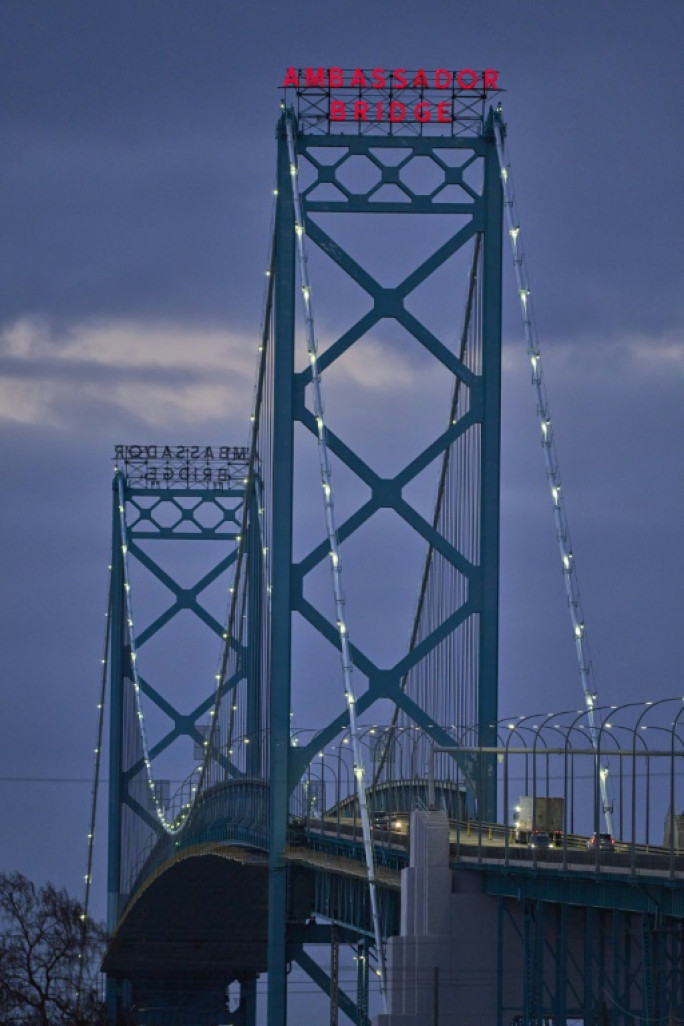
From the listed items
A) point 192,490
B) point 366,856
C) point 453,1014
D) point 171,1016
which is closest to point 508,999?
point 453,1014

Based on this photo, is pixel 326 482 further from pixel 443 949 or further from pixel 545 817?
pixel 443 949

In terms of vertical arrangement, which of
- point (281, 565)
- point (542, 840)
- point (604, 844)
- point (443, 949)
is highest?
point (281, 565)

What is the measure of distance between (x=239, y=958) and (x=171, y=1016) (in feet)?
32.2

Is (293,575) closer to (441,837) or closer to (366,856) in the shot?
(366,856)

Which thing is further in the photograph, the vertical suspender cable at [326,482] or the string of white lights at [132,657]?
the string of white lights at [132,657]

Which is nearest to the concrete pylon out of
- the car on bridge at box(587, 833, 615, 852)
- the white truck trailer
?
the car on bridge at box(587, 833, 615, 852)

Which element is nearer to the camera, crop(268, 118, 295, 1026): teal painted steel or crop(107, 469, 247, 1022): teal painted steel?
crop(268, 118, 295, 1026): teal painted steel

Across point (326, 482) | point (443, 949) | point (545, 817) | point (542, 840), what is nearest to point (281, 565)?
point (326, 482)

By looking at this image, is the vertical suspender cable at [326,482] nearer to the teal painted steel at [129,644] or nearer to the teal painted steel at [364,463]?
the teal painted steel at [364,463]

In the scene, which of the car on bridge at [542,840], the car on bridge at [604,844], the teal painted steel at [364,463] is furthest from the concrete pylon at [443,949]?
the teal painted steel at [364,463]

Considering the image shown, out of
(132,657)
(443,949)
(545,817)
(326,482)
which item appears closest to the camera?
(443,949)

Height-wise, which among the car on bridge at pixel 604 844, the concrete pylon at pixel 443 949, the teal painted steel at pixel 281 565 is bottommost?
the concrete pylon at pixel 443 949

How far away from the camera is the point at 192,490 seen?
10306 centimetres

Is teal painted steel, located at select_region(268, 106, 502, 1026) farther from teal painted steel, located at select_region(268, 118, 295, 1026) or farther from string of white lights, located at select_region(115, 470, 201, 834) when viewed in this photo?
string of white lights, located at select_region(115, 470, 201, 834)
